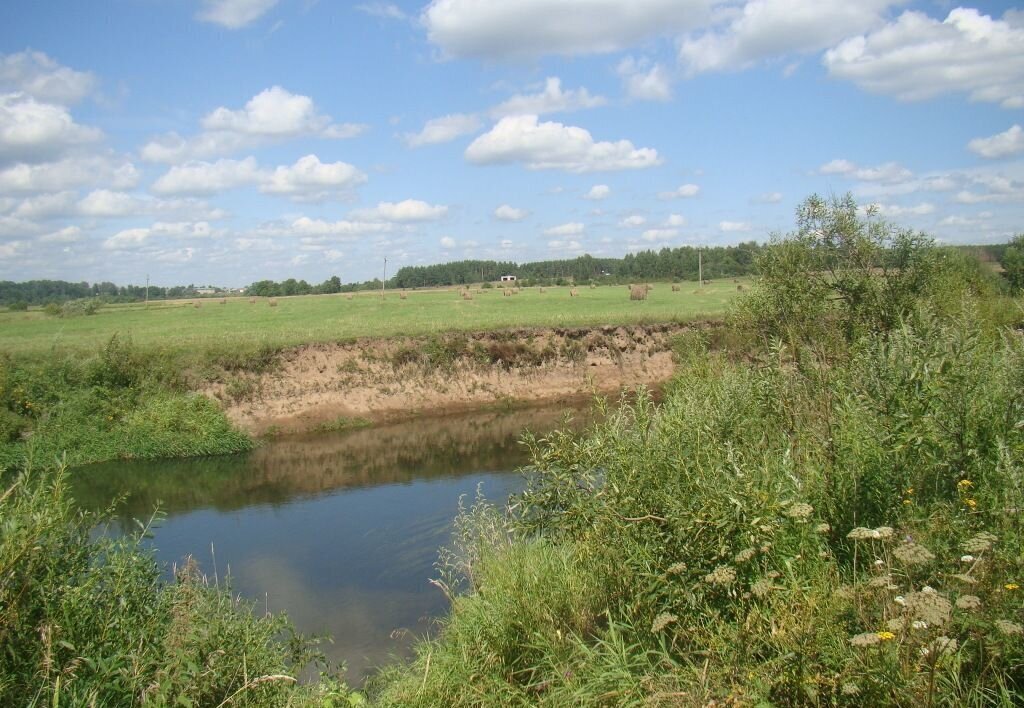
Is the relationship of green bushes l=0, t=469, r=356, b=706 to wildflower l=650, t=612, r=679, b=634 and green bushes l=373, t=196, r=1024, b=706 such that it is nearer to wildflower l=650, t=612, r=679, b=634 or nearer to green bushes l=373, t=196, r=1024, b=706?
green bushes l=373, t=196, r=1024, b=706

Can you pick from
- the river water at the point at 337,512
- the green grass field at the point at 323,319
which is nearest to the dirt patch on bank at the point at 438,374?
the green grass field at the point at 323,319

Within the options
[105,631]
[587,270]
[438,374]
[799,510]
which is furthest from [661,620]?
[587,270]

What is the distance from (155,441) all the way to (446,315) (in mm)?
18421

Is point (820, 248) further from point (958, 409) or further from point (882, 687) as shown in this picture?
point (882, 687)

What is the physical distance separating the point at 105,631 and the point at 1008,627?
617 cm

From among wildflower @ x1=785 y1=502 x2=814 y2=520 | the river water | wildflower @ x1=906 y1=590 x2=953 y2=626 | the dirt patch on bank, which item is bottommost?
the river water

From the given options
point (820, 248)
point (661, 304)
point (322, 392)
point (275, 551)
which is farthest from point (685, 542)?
point (661, 304)

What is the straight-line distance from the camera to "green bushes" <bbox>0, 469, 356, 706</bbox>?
512 cm

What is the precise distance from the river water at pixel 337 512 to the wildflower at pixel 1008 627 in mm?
6937

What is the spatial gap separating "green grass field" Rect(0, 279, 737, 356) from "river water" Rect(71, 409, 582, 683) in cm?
646

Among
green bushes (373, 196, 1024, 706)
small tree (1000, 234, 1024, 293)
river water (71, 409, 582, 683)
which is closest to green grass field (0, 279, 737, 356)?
river water (71, 409, 582, 683)

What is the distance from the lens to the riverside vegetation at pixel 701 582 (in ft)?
15.8

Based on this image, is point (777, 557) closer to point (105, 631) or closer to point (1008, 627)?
point (1008, 627)

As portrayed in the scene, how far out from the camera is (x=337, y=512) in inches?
712
